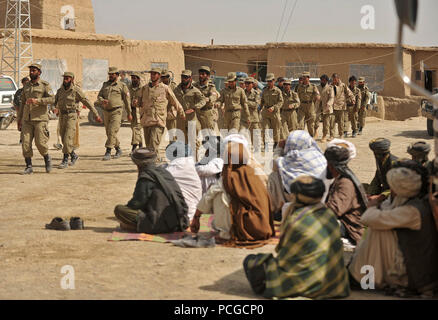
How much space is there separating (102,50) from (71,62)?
5.15 ft

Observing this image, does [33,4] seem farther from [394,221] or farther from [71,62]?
[394,221]

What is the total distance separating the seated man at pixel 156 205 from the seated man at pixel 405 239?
2.41 m

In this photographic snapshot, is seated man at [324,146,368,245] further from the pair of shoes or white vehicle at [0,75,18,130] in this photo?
white vehicle at [0,75,18,130]

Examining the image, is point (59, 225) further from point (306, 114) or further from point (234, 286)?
point (306, 114)

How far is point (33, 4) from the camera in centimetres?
3027

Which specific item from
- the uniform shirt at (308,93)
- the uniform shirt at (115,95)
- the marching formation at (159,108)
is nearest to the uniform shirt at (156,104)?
the marching formation at (159,108)

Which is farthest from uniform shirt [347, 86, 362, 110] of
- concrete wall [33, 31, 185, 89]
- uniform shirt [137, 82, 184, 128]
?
concrete wall [33, 31, 185, 89]

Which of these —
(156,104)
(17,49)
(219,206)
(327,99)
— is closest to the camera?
(219,206)

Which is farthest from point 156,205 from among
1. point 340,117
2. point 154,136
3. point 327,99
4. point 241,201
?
point 340,117

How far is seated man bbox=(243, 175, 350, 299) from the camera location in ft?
15.5

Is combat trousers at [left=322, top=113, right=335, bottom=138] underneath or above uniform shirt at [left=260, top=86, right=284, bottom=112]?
underneath

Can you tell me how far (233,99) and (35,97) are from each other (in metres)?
4.37

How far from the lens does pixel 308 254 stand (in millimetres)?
4734

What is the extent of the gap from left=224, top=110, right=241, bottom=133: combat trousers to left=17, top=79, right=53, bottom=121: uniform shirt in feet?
13.6
